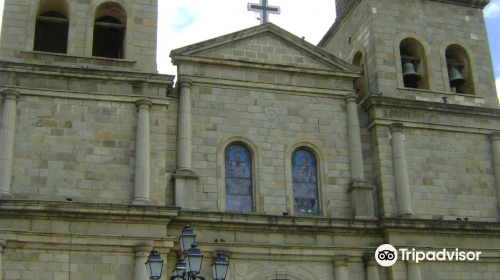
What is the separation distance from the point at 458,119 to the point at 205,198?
25.9 feet

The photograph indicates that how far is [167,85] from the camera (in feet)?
63.3

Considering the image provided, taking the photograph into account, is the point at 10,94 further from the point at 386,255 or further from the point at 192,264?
the point at 386,255

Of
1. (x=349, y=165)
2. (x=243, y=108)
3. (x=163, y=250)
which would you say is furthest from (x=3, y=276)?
(x=349, y=165)

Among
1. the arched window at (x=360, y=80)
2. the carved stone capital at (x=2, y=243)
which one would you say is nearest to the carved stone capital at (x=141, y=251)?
the carved stone capital at (x=2, y=243)

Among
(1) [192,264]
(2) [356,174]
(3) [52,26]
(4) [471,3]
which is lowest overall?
(1) [192,264]

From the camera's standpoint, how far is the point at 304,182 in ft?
65.7

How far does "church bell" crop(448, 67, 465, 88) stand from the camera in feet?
74.1

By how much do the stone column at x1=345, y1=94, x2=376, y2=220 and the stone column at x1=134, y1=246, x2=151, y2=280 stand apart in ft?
18.4

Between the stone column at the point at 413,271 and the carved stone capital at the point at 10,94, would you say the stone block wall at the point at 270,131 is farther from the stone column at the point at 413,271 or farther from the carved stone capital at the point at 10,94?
the carved stone capital at the point at 10,94

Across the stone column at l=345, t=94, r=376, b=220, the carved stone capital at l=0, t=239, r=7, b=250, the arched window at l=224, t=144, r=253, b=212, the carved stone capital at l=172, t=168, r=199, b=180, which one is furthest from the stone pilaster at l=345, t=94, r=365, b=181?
the carved stone capital at l=0, t=239, r=7, b=250

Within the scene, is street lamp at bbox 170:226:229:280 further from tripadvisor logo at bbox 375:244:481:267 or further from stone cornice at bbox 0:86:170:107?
tripadvisor logo at bbox 375:244:481:267

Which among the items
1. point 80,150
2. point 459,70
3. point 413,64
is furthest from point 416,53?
point 80,150

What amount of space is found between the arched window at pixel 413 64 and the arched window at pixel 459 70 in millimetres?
840

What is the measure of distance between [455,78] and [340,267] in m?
7.37
